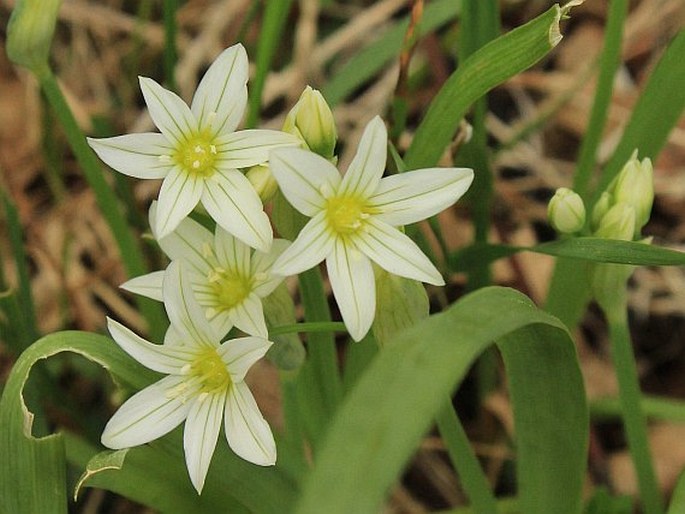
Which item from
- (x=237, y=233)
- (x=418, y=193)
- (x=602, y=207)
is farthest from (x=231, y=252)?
(x=602, y=207)

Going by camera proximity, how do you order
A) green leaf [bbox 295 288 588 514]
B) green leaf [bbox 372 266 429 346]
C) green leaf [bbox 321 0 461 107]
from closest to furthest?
1. green leaf [bbox 295 288 588 514]
2. green leaf [bbox 372 266 429 346]
3. green leaf [bbox 321 0 461 107]

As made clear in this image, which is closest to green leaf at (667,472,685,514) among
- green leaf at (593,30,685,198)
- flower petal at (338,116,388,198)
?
green leaf at (593,30,685,198)

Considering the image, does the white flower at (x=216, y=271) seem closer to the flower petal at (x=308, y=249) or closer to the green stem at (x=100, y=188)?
the flower petal at (x=308, y=249)

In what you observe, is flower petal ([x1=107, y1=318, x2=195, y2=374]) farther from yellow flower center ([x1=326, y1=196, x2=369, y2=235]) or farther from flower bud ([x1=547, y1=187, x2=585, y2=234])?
flower bud ([x1=547, y1=187, x2=585, y2=234])

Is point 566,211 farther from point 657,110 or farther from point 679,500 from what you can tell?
point 679,500

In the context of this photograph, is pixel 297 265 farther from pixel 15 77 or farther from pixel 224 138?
pixel 15 77

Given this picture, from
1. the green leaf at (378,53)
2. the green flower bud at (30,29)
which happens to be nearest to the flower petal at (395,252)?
the green flower bud at (30,29)

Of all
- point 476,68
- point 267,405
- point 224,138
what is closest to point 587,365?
point 267,405
